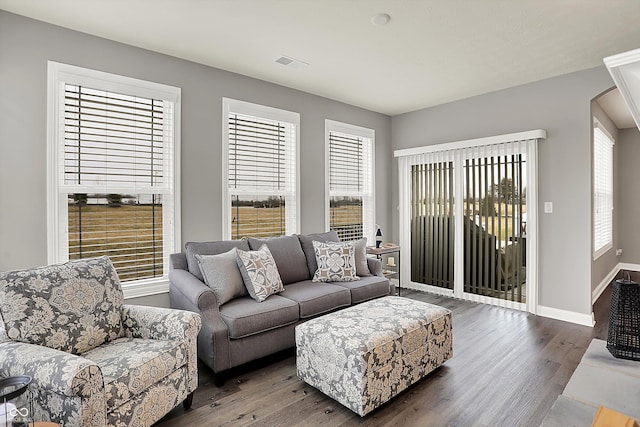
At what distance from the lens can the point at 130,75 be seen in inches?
122

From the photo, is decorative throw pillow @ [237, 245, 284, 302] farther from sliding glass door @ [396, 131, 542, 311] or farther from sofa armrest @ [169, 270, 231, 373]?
sliding glass door @ [396, 131, 542, 311]

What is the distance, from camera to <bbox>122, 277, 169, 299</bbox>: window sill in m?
3.10

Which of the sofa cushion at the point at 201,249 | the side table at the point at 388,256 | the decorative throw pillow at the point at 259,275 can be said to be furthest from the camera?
the side table at the point at 388,256

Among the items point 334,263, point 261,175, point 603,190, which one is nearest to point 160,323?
point 334,263

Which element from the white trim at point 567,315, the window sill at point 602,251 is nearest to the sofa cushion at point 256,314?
the white trim at point 567,315

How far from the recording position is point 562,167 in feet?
12.7

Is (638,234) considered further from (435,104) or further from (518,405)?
(518,405)

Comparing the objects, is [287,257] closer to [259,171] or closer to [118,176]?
[259,171]

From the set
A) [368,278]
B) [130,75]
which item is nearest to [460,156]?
[368,278]

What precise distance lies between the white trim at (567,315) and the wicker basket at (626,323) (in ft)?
8.82

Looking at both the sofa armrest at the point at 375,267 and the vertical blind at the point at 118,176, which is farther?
the sofa armrest at the point at 375,267

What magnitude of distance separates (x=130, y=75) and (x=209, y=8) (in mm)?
1100

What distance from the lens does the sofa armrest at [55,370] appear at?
59.9 inches

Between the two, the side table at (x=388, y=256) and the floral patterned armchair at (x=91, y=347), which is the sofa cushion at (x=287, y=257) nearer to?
the side table at (x=388, y=256)
